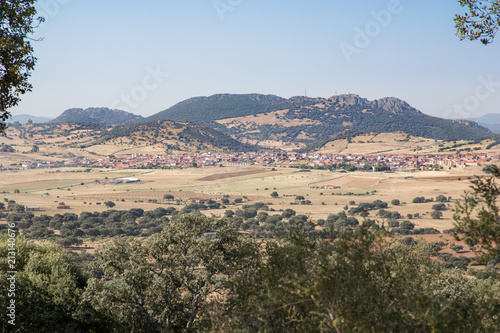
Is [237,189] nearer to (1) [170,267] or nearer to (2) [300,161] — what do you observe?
(2) [300,161]

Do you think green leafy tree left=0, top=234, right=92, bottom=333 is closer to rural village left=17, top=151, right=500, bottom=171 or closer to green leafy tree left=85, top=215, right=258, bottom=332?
green leafy tree left=85, top=215, right=258, bottom=332

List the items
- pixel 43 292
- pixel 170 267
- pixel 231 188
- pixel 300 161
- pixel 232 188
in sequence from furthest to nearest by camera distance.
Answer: pixel 300 161 < pixel 232 188 < pixel 231 188 < pixel 43 292 < pixel 170 267

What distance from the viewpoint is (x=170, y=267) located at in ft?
46.7

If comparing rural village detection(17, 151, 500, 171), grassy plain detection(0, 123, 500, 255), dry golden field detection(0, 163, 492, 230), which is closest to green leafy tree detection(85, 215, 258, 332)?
grassy plain detection(0, 123, 500, 255)

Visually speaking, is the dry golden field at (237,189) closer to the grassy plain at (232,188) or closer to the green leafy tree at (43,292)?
the grassy plain at (232,188)

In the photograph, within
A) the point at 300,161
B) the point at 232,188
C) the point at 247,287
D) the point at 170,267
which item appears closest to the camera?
the point at 247,287

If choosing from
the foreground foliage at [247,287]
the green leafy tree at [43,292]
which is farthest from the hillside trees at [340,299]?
the green leafy tree at [43,292]

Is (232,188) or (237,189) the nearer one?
(237,189)

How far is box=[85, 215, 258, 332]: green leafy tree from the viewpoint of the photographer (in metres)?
13.7

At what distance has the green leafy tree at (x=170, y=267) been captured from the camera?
13688 mm

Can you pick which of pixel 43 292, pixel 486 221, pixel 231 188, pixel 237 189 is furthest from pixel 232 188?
pixel 486 221

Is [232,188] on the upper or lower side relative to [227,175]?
lower

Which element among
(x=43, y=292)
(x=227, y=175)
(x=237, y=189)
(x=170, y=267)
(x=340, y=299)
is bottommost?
(x=237, y=189)

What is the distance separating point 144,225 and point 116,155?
460 ft
